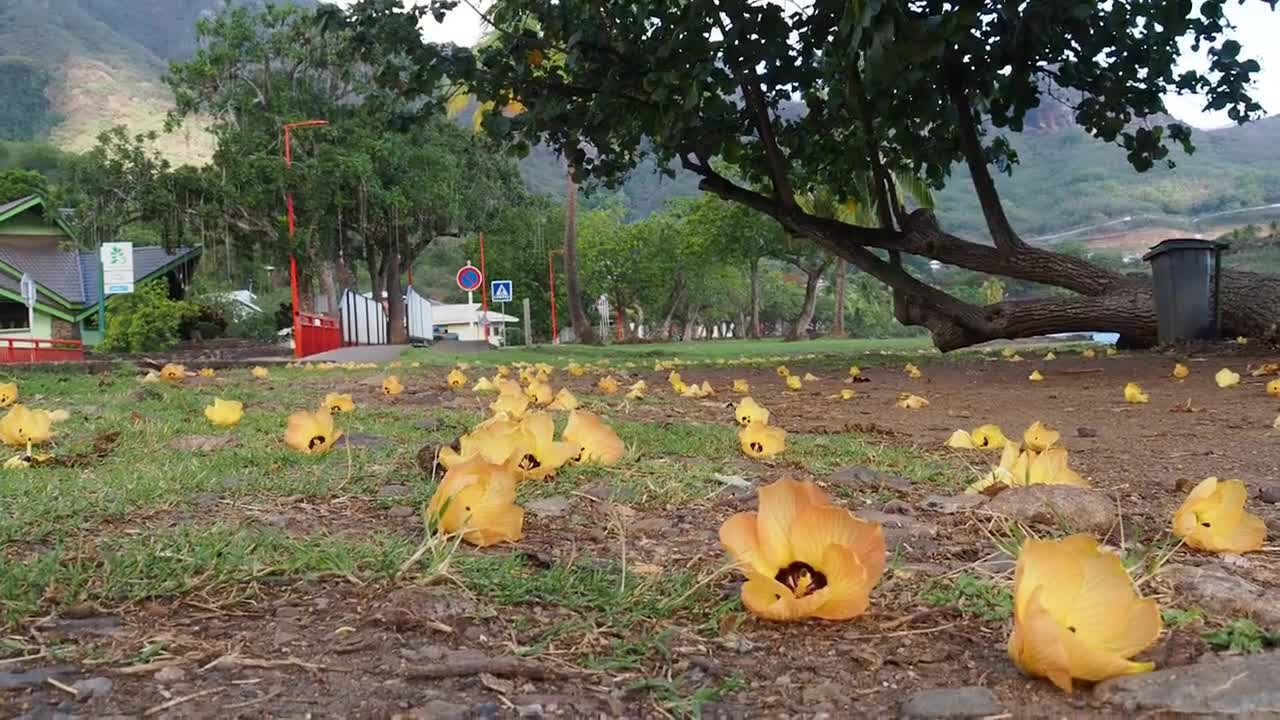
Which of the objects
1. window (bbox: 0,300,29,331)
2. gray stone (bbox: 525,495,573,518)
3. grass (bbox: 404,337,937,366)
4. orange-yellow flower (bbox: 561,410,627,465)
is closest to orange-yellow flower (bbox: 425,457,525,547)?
gray stone (bbox: 525,495,573,518)

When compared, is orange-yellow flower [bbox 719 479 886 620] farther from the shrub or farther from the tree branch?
the shrub

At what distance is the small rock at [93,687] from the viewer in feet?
2.81

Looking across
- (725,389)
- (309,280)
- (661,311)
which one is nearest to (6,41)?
(661,311)

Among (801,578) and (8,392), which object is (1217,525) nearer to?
(801,578)

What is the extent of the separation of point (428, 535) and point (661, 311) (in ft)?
165

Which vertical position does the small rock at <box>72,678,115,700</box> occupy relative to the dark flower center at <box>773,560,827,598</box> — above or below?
below

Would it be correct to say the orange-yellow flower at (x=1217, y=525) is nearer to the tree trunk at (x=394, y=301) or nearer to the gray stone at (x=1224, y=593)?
the gray stone at (x=1224, y=593)

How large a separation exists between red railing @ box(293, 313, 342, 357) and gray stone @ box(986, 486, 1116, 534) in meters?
16.3

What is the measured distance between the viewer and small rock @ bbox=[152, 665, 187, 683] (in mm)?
895

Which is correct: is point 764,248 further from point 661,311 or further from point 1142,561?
point 1142,561

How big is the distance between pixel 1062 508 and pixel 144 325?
843 inches

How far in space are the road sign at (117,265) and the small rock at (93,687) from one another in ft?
65.9

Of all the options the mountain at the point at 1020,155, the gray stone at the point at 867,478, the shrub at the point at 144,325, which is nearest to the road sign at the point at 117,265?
the shrub at the point at 144,325

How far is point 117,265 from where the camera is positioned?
18.7m
